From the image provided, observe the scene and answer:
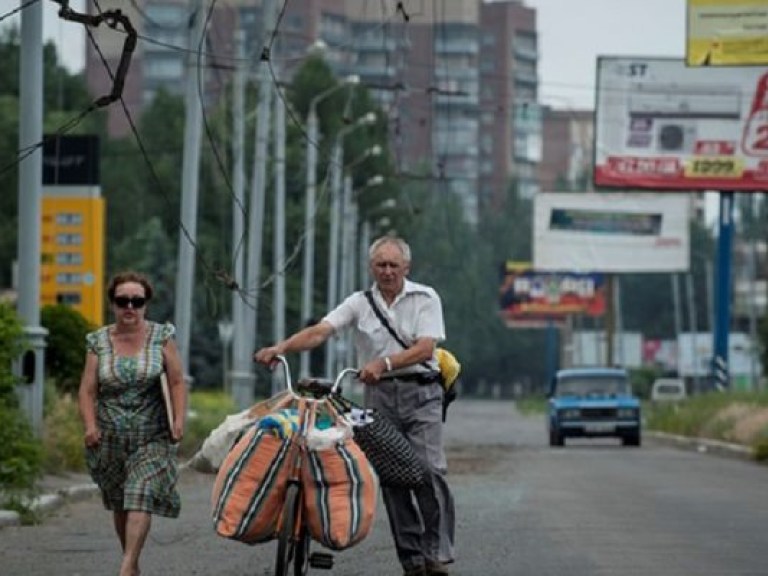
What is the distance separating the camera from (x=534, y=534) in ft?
64.3

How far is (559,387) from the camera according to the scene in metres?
52.6

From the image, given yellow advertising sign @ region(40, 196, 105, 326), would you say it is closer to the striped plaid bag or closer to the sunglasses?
the sunglasses

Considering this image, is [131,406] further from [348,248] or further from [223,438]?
[348,248]

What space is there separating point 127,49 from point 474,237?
501 ft

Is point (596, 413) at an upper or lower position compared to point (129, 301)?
lower

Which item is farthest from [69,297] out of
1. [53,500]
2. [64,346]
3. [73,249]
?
[53,500]

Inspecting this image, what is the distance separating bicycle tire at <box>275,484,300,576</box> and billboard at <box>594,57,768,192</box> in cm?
4292

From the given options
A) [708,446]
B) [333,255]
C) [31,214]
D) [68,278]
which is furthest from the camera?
[333,255]

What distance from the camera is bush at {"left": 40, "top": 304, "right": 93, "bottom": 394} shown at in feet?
113

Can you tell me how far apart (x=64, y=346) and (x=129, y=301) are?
20.8m

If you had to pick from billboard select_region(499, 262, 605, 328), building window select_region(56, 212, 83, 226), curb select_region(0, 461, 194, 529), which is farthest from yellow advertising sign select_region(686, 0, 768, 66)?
billboard select_region(499, 262, 605, 328)

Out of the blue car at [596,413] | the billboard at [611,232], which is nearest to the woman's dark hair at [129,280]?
the blue car at [596,413]

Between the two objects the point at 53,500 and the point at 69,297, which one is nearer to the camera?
the point at 53,500

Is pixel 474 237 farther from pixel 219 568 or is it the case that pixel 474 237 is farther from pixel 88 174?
pixel 219 568
